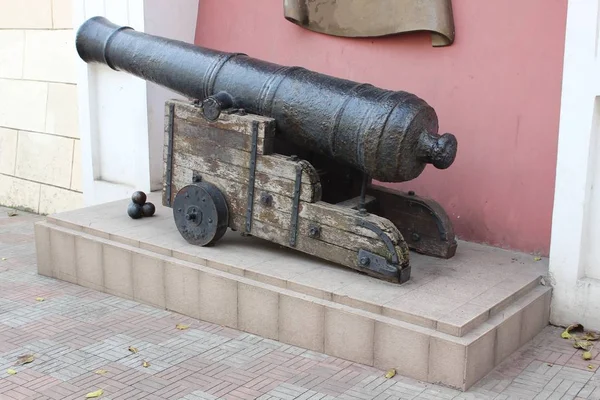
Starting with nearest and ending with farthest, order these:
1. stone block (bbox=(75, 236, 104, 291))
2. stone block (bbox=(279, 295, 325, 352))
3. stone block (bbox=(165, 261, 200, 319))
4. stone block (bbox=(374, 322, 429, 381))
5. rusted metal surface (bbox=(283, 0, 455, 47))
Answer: stone block (bbox=(374, 322, 429, 381)) < stone block (bbox=(279, 295, 325, 352)) < stone block (bbox=(165, 261, 200, 319)) < rusted metal surface (bbox=(283, 0, 455, 47)) < stone block (bbox=(75, 236, 104, 291))

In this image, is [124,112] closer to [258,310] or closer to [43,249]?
[43,249]

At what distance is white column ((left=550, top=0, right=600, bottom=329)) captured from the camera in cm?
477

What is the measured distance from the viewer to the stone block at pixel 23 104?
336 inches

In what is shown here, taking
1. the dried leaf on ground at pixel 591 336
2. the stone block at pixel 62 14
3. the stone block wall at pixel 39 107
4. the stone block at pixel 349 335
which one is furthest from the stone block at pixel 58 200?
the dried leaf on ground at pixel 591 336

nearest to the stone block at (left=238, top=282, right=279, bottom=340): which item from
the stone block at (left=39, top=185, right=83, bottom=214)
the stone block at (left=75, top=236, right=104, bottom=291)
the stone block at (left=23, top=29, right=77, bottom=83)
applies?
the stone block at (left=75, top=236, right=104, bottom=291)

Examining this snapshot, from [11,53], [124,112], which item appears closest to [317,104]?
[124,112]

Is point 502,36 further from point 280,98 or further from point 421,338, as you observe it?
point 421,338

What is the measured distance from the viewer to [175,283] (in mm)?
5465

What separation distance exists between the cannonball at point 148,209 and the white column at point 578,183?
3.02 metres

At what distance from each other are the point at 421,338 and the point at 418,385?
261 mm

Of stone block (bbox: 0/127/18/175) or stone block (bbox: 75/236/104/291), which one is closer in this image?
stone block (bbox: 75/236/104/291)

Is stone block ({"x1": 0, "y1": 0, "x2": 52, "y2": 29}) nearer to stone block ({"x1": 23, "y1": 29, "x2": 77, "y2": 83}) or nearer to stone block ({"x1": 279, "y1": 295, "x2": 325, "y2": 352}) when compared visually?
stone block ({"x1": 23, "y1": 29, "x2": 77, "y2": 83})

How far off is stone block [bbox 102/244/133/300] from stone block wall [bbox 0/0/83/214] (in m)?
2.60

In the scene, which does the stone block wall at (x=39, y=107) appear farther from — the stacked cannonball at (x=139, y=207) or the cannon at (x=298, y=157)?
the cannon at (x=298, y=157)
